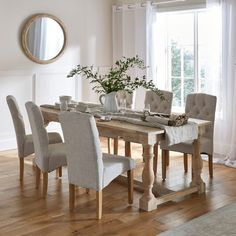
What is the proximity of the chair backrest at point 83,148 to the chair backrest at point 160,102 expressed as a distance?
5.95ft

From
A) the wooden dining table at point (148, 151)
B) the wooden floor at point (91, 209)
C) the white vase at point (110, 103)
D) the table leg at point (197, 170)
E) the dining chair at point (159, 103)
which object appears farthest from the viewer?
the dining chair at point (159, 103)

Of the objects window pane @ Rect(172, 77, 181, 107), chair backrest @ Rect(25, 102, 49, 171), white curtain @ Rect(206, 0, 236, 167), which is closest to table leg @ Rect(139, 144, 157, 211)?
chair backrest @ Rect(25, 102, 49, 171)

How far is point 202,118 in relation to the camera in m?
4.91

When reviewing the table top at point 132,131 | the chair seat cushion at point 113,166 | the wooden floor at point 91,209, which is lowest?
the wooden floor at point 91,209

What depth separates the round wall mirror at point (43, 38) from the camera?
6.40 metres

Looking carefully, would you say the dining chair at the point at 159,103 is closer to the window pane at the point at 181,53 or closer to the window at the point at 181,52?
the window at the point at 181,52

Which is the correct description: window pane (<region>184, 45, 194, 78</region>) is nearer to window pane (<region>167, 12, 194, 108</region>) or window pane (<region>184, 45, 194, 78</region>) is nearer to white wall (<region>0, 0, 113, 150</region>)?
window pane (<region>167, 12, 194, 108</region>)

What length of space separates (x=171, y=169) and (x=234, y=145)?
3.12ft

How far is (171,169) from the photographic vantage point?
528 centimetres

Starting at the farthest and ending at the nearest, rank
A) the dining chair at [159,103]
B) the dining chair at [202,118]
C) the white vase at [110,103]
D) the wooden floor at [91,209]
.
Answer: the dining chair at [159,103], the dining chair at [202,118], the white vase at [110,103], the wooden floor at [91,209]

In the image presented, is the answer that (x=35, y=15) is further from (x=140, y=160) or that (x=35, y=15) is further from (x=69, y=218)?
(x=69, y=218)

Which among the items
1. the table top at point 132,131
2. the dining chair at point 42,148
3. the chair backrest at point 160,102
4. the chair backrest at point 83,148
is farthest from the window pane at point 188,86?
the chair backrest at point 83,148

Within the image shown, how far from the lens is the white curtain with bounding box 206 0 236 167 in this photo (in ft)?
18.3

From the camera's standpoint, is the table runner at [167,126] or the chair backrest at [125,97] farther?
the chair backrest at [125,97]
